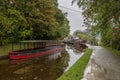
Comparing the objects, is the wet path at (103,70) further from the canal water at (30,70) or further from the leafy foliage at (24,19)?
the leafy foliage at (24,19)

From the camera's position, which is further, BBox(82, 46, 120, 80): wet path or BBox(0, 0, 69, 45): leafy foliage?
BBox(0, 0, 69, 45): leafy foliage

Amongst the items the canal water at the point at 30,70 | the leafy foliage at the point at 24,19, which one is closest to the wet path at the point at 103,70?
the canal water at the point at 30,70

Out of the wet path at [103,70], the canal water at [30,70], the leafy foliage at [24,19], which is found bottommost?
the canal water at [30,70]

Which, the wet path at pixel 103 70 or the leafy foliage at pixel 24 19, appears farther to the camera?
the leafy foliage at pixel 24 19

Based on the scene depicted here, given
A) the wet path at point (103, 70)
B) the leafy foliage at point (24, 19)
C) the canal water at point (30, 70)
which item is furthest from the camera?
the leafy foliage at point (24, 19)

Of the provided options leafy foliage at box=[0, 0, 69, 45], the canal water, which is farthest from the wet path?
leafy foliage at box=[0, 0, 69, 45]

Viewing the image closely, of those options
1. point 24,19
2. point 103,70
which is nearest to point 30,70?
point 103,70

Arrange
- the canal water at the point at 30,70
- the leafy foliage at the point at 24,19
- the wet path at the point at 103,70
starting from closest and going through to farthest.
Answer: the wet path at the point at 103,70 < the canal water at the point at 30,70 < the leafy foliage at the point at 24,19

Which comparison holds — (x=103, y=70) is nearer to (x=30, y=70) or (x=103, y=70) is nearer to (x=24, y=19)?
(x=30, y=70)

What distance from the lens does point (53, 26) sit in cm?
3188

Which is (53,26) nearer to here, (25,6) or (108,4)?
(25,6)

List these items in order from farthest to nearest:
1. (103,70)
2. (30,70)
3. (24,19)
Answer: (24,19) < (30,70) < (103,70)

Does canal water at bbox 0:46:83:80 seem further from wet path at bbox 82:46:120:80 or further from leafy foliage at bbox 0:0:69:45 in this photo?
leafy foliage at bbox 0:0:69:45

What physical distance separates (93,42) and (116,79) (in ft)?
222
